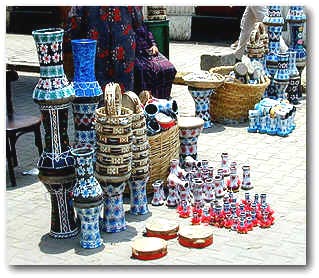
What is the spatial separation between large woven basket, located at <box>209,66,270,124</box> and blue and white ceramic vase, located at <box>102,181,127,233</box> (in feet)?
10.1

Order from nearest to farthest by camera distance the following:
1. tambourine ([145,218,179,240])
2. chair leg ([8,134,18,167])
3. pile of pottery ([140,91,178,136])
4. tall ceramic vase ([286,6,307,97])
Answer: tambourine ([145,218,179,240]) < pile of pottery ([140,91,178,136]) < chair leg ([8,134,18,167]) < tall ceramic vase ([286,6,307,97])

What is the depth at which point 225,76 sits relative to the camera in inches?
318

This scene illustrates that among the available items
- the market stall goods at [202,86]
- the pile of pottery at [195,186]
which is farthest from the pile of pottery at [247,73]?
the pile of pottery at [195,186]

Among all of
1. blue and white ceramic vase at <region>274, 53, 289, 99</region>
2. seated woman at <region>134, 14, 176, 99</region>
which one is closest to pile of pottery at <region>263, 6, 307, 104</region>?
blue and white ceramic vase at <region>274, 53, 289, 99</region>

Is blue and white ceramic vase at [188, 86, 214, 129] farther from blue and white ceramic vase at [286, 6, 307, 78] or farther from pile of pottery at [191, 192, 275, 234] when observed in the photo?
pile of pottery at [191, 192, 275, 234]

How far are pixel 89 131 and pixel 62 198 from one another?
27.0 inches

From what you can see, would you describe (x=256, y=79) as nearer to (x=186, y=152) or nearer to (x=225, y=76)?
(x=225, y=76)

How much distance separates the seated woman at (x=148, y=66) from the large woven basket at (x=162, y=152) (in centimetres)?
232

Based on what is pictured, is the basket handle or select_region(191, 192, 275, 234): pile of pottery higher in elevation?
the basket handle

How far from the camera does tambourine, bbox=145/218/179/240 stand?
505 cm

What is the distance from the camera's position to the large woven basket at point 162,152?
5.75 m

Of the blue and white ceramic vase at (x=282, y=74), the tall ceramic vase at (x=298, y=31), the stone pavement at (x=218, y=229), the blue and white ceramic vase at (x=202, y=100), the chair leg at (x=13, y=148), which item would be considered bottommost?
the stone pavement at (x=218, y=229)

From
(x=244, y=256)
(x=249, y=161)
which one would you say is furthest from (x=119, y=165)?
(x=249, y=161)

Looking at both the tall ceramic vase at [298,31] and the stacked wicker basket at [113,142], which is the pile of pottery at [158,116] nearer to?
the stacked wicker basket at [113,142]
